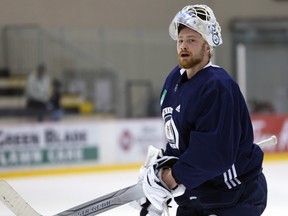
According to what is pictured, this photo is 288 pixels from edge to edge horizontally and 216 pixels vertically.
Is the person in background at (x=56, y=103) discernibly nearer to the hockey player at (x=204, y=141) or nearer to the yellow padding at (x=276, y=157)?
the yellow padding at (x=276, y=157)

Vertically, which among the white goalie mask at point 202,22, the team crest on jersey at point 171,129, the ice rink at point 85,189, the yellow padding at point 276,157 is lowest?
the yellow padding at point 276,157

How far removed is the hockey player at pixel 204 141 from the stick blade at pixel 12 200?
1.47 feet

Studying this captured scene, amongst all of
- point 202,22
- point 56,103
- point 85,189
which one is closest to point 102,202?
point 202,22

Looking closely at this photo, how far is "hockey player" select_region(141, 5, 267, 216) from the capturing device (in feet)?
6.75

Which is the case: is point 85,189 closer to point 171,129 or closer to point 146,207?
point 146,207

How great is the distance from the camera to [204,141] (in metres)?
2.06

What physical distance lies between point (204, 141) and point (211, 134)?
32 mm

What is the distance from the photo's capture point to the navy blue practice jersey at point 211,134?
2.05m

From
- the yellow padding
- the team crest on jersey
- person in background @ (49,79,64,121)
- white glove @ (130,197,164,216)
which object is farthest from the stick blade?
the yellow padding

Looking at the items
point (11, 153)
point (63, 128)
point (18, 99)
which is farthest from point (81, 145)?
point (18, 99)

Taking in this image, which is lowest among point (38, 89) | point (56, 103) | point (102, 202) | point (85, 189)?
point (85, 189)

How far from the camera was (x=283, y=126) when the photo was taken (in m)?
7.86

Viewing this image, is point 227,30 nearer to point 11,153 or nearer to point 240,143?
point 11,153

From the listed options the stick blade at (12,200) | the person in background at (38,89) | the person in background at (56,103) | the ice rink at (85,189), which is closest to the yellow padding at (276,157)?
the ice rink at (85,189)
